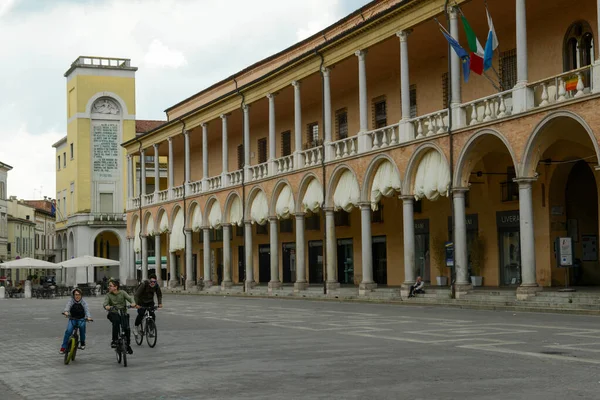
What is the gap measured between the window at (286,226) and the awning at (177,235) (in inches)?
295

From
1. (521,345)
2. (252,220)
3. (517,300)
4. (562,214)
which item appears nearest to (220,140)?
(252,220)

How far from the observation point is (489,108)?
2733cm

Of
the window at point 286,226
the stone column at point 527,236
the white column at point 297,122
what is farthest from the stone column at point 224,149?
the stone column at point 527,236

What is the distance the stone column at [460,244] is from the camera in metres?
28.2

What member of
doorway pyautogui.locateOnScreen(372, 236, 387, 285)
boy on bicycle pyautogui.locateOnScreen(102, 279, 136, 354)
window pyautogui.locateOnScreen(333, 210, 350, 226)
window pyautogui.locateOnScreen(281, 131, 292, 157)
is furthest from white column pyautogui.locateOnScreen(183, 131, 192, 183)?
boy on bicycle pyautogui.locateOnScreen(102, 279, 136, 354)

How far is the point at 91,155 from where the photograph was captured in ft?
253

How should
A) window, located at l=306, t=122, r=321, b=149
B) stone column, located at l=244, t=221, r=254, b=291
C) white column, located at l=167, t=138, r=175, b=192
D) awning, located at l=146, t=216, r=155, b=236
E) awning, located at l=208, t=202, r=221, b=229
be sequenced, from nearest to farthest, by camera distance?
window, located at l=306, t=122, r=321, b=149 < stone column, located at l=244, t=221, r=254, b=291 < awning, located at l=208, t=202, r=221, b=229 < white column, located at l=167, t=138, r=175, b=192 < awning, located at l=146, t=216, r=155, b=236

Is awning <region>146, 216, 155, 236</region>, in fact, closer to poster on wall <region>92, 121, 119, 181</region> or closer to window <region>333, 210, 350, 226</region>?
poster on wall <region>92, 121, 119, 181</region>

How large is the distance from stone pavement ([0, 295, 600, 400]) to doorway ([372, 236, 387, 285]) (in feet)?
55.6

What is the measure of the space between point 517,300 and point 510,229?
7.35 meters

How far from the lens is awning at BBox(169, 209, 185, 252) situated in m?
54.3

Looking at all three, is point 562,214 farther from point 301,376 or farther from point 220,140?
point 220,140

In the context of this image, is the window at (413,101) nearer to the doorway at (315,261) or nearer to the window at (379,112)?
the window at (379,112)

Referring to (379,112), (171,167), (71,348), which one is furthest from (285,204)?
(71,348)
